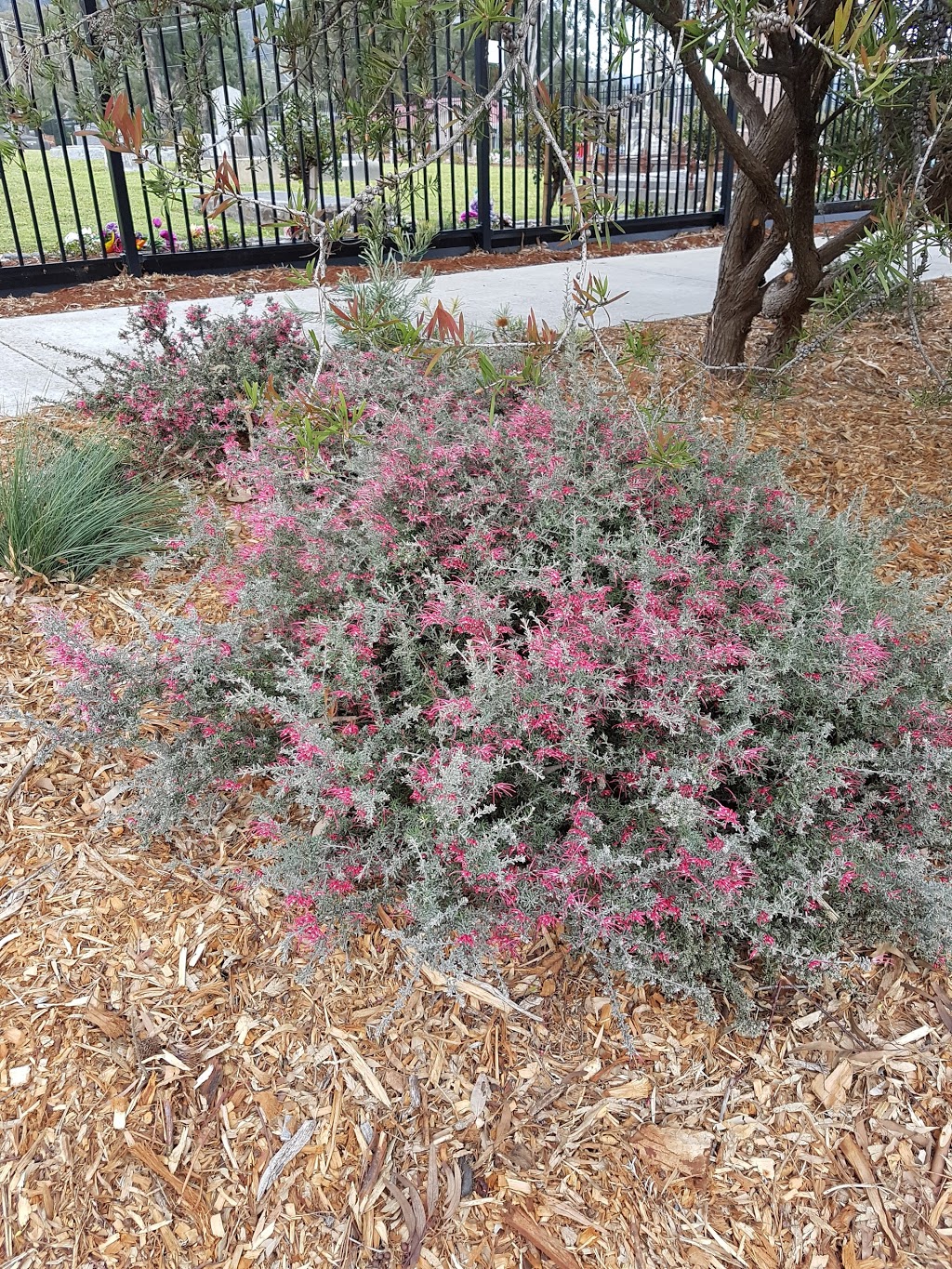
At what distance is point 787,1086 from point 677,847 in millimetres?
529

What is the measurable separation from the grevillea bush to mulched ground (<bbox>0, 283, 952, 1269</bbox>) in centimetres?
15

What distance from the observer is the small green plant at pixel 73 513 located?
3.22m

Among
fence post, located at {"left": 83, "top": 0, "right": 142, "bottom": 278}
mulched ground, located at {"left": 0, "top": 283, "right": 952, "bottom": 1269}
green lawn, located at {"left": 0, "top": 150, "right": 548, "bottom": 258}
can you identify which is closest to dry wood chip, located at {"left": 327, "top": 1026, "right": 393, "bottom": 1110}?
mulched ground, located at {"left": 0, "top": 283, "right": 952, "bottom": 1269}

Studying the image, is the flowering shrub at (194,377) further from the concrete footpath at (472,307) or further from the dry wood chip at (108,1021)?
the dry wood chip at (108,1021)

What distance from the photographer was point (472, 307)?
6.70m

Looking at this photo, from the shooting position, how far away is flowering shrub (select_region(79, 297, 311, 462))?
4090 mm

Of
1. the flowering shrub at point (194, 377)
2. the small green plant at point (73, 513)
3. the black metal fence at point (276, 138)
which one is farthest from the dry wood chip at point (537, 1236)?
the flowering shrub at point (194, 377)

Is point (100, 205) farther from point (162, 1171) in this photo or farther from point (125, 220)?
point (162, 1171)

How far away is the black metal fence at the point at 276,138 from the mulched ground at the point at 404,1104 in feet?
5.46

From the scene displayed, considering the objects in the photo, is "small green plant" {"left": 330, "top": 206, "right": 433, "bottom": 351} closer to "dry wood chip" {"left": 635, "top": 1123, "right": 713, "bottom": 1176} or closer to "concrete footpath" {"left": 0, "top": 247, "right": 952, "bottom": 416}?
"concrete footpath" {"left": 0, "top": 247, "right": 952, "bottom": 416}

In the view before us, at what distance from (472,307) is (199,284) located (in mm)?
2567

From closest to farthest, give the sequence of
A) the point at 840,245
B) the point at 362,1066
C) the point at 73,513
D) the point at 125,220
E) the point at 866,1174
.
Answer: the point at 866,1174, the point at 362,1066, the point at 73,513, the point at 840,245, the point at 125,220

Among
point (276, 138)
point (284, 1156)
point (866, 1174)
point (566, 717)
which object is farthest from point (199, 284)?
point (866, 1174)

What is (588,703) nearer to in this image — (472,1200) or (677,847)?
(677,847)
